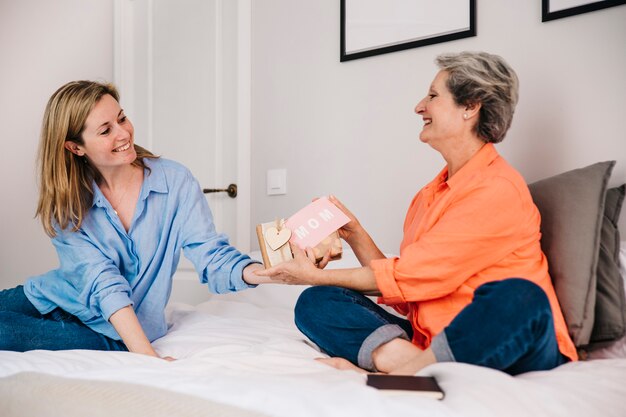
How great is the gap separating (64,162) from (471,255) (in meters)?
1.11

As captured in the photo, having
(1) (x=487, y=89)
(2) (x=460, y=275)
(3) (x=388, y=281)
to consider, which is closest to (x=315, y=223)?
(3) (x=388, y=281)

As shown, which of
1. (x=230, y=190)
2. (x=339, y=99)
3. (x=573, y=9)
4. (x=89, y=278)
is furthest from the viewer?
(x=230, y=190)

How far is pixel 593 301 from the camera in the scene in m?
1.34

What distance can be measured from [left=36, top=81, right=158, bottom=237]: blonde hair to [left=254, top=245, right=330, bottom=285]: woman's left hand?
550 mm

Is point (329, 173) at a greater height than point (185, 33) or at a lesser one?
lesser

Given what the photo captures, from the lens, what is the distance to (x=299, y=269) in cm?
151

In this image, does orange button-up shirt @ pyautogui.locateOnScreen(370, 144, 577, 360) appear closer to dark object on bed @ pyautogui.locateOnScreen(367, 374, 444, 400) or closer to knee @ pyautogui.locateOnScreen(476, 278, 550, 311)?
knee @ pyautogui.locateOnScreen(476, 278, 550, 311)

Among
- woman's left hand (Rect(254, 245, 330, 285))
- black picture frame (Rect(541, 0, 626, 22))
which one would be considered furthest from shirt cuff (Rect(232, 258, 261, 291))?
black picture frame (Rect(541, 0, 626, 22))

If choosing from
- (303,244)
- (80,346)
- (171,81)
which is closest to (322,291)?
(303,244)

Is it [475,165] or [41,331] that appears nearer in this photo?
[475,165]

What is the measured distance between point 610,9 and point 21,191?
8.81ft

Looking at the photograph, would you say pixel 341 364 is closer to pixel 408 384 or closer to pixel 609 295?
pixel 408 384

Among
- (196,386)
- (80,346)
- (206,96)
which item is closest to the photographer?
(196,386)

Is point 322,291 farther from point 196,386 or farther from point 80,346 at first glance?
point 80,346
